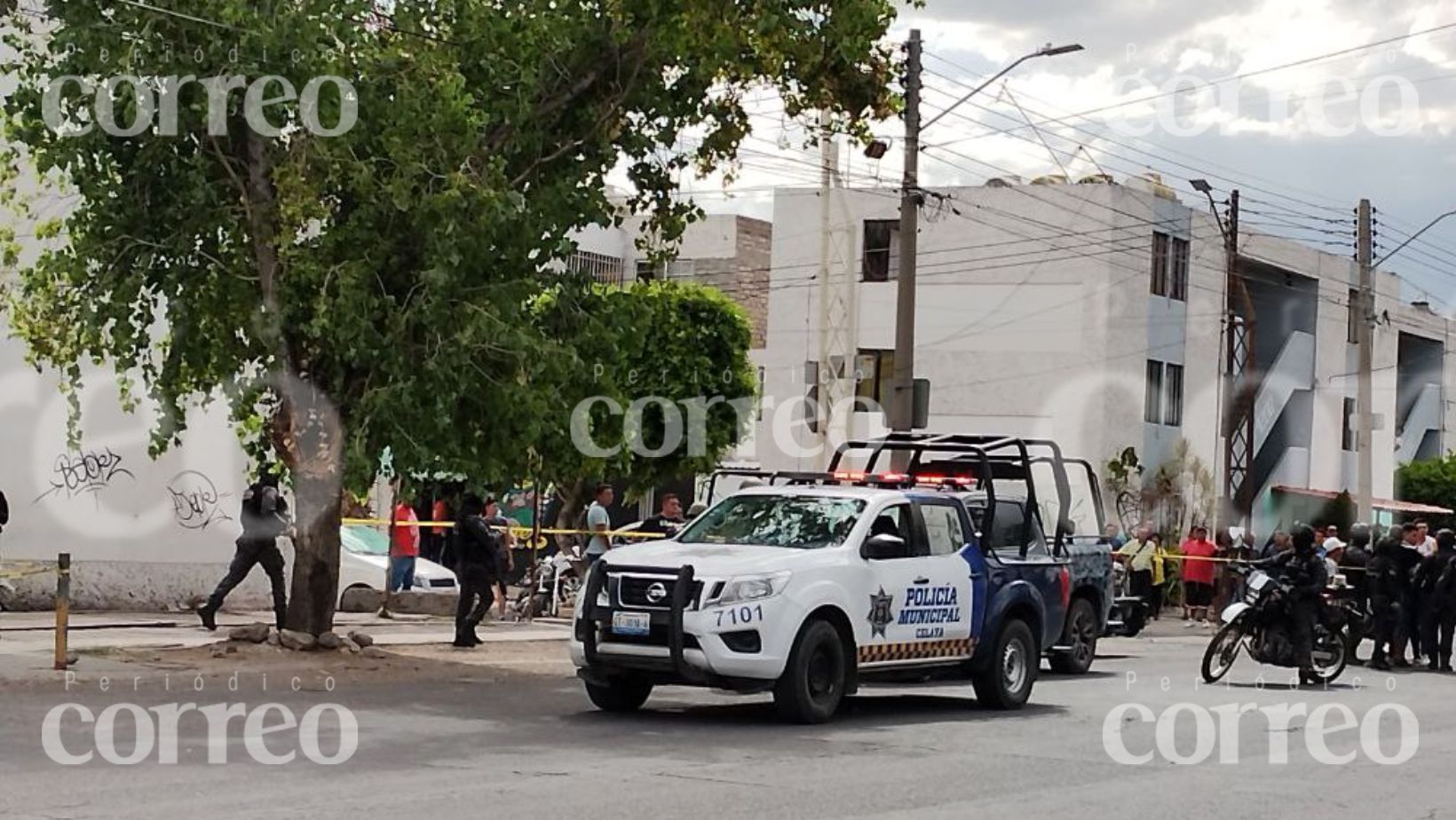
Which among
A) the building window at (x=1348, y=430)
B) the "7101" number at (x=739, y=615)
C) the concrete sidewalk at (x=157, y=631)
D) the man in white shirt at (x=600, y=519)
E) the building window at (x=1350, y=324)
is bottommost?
the concrete sidewalk at (x=157, y=631)

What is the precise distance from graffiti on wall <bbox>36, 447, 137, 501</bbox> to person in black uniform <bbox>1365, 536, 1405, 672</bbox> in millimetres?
14900

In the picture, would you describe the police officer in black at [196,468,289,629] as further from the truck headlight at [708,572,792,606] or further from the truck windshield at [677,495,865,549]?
the truck headlight at [708,572,792,606]

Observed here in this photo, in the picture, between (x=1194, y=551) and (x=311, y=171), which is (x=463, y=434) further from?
(x=1194, y=551)

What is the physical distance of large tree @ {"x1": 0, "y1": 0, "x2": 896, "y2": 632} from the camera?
1752cm

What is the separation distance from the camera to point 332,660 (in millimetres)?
18781

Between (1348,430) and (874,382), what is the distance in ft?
58.9

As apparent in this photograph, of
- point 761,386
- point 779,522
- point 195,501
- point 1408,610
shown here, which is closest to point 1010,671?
point 779,522

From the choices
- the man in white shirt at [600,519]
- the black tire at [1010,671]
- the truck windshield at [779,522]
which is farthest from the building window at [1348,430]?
the truck windshield at [779,522]

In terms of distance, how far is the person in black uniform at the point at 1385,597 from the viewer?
25.0 m

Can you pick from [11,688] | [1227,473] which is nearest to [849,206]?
[1227,473]

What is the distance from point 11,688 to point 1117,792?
8.46 m

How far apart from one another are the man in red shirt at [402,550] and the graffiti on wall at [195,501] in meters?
2.07

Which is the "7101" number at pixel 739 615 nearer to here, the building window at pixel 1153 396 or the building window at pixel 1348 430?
the building window at pixel 1153 396

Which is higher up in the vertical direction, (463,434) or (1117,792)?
(463,434)
